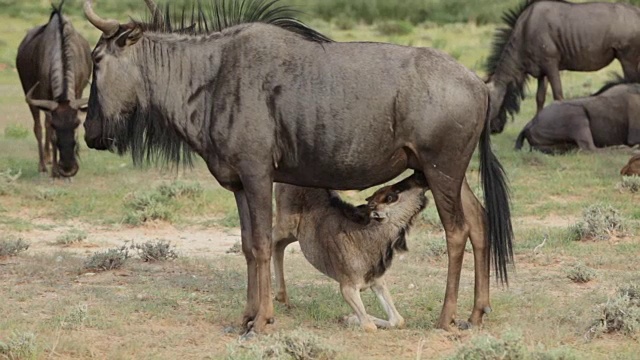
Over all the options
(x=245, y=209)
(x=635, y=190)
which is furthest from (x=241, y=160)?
(x=635, y=190)

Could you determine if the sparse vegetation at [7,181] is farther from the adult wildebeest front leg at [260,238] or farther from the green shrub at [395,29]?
the green shrub at [395,29]

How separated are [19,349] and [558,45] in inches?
516

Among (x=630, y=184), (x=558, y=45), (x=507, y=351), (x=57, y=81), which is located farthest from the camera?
(x=558, y=45)

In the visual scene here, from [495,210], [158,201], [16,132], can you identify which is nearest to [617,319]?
[495,210]

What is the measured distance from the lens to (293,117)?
22.7 ft

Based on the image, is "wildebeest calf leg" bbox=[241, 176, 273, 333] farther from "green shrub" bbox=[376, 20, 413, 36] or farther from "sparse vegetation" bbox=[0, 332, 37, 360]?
"green shrub" bbox=[376, 20, 413, 36]

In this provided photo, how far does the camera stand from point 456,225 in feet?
23.2

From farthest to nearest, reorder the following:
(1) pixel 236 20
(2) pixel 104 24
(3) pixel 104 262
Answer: (3) pixel 104 262 → (1) pixel 236 20 → (2) pixel 104 24

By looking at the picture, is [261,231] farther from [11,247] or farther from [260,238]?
[11,247]

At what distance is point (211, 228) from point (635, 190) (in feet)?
15.2

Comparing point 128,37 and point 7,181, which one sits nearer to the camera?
point 128,37

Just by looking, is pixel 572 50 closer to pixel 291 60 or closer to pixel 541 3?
pixel 541 3

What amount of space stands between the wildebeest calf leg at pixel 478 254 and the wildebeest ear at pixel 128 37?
2.35 m

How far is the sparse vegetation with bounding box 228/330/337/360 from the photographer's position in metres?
6.16
